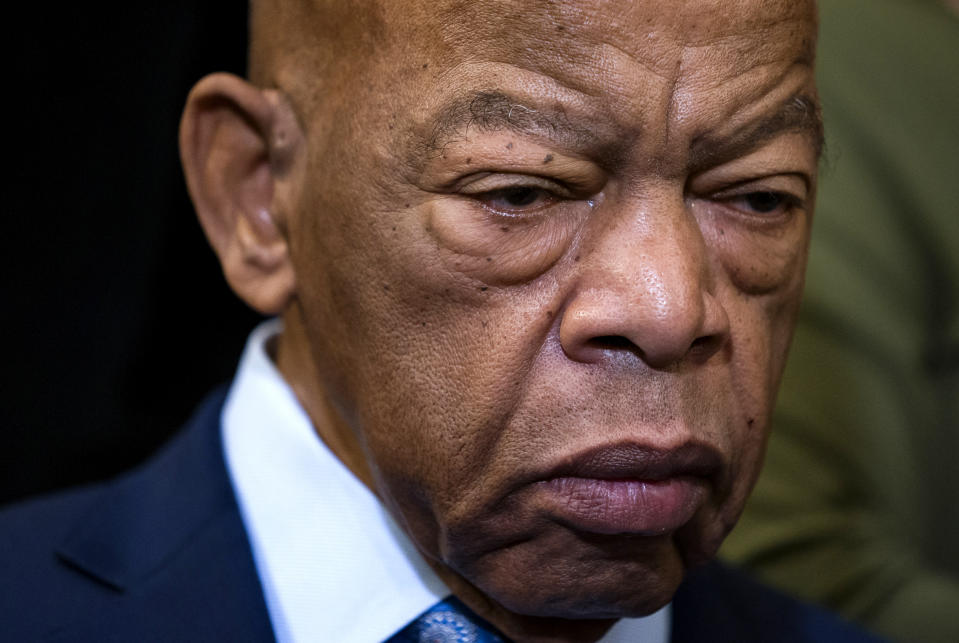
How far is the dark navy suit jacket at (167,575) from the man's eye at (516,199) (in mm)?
539

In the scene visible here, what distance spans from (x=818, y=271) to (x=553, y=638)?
963 millimetres

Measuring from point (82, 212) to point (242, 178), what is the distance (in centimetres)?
81

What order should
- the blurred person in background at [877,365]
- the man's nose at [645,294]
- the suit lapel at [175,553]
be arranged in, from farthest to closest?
the blurred person in background at [877,365] < the suit lapel at [175,553] < the man's nose at [645,294]

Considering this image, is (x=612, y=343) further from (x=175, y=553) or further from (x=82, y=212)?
(x=82, y=212)

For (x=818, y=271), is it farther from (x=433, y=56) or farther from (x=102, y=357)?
(x=102, y=357)

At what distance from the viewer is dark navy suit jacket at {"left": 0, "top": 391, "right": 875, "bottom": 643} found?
4.53 ft

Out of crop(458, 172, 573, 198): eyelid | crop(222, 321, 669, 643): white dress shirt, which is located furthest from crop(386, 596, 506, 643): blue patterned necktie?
crop(458, 172, 573, 198): eyelid

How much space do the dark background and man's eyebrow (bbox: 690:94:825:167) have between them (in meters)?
1.22

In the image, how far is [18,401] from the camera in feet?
7.10

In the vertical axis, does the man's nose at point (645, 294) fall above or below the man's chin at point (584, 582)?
above

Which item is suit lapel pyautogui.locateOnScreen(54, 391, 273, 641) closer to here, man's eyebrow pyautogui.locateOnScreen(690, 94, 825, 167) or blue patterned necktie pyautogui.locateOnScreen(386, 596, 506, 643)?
blue patterned necktie pyautogui.locateOnScreen(386, 596, 506, 643)

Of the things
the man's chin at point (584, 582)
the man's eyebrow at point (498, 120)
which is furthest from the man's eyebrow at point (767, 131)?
the man's chin at point (584, 582)

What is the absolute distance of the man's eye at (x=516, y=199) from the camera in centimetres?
122

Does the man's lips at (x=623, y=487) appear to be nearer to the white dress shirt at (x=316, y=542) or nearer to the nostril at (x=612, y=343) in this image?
the nostril at (x=612, y=343)
